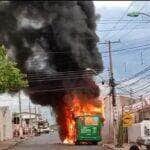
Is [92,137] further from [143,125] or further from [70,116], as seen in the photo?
[143,125]

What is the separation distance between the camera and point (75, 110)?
6538cm

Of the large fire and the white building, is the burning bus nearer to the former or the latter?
the large fire

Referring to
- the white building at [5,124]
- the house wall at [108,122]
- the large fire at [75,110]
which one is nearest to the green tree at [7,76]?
the large fire at [75,110]

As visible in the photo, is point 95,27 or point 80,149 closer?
point 80,149

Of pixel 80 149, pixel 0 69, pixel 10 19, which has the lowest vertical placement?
pixel 80 149

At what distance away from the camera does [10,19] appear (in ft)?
138

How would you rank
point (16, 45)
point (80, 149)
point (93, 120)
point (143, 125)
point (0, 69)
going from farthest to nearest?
point (93, 120) < point (16, 45) < point (80, 149) < point (143, 125) < point (0, 69)

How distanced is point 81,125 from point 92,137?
1767 mm

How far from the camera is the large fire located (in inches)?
2542

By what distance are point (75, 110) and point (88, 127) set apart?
4368 mm

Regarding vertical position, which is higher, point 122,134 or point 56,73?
point 56,73

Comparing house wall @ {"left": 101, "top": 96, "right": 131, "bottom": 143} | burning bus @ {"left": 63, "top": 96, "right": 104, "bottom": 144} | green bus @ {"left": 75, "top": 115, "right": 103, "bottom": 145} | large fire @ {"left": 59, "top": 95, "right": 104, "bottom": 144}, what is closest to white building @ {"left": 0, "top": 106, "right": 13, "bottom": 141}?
house wall @ {"left": 101, "top": 96, "right": 131, "bottom": 143}

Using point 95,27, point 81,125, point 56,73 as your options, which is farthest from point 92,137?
point 95,27

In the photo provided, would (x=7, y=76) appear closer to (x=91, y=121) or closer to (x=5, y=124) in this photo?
(x=91, y=121)
